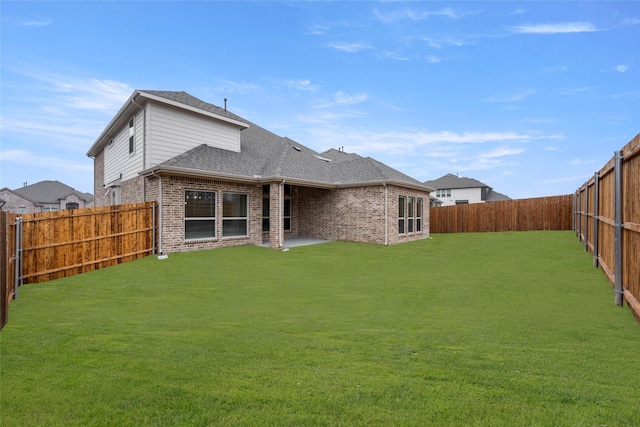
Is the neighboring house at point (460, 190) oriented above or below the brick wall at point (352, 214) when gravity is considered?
above

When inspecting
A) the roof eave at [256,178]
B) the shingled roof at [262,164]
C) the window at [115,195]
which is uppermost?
the shingled roof at [262,164]

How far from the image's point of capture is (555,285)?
7582mm

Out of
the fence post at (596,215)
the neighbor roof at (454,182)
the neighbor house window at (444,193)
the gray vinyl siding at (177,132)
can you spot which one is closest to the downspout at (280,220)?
the gray vinyl siding at (177,132)

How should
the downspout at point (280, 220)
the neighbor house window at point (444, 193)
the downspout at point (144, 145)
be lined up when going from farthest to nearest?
the neighbor house window at point (444, 193), the downspout at point (280, 220), the downspout at point (144, 145)

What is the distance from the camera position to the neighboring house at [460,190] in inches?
1822

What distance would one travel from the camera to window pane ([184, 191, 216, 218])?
13.0 meters

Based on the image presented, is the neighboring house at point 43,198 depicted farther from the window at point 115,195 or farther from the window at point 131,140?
the window at point 131,140

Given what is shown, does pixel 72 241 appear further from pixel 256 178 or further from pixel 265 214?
pixel 265 214

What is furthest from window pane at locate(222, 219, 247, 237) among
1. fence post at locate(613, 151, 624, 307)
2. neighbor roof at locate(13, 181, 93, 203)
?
neighbor roof at locate(13, 181, 93, 203)

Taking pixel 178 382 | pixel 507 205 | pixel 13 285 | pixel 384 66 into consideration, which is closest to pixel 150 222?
pixel 13 285

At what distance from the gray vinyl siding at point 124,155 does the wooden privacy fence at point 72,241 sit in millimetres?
3509

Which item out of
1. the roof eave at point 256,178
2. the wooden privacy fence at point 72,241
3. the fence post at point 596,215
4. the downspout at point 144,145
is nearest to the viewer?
the wooden privacy fence at point 72,241

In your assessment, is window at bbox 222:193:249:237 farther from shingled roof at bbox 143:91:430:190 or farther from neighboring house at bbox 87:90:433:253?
shingled roof at bbox 143:91:430:190

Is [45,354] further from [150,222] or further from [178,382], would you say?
Answer: [150,222]
